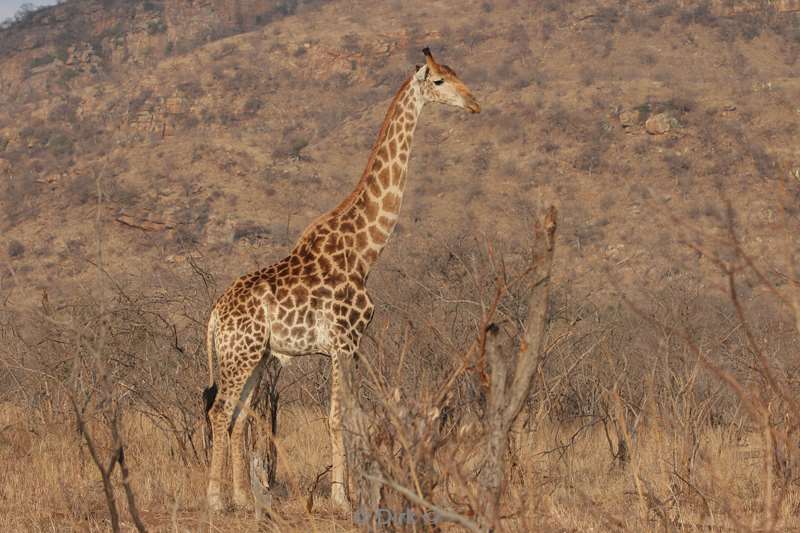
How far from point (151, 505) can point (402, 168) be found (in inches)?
108

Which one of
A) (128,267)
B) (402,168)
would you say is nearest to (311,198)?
(128,267)

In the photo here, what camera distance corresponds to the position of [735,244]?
8.41 feet

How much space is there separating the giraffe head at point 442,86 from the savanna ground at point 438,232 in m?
1.05

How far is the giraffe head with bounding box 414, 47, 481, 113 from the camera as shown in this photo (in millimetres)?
6852

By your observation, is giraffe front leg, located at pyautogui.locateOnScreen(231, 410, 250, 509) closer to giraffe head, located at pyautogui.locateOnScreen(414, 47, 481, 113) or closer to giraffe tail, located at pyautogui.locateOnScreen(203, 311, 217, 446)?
giraffe tail, located at pyautogui.locateOnScreen(203, 311, 217, 446)

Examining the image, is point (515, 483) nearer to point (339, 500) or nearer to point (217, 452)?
point (339, 500)

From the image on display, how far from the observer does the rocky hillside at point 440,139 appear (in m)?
27.7

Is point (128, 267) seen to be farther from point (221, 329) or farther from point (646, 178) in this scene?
point (221, 329)

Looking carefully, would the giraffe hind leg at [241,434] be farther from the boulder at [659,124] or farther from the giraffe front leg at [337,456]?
the boulder at [659,124]

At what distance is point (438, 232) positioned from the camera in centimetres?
2592

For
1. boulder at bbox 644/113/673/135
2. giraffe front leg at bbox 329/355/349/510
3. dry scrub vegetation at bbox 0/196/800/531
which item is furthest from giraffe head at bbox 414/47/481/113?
boulder at bbox 644/113/673/135

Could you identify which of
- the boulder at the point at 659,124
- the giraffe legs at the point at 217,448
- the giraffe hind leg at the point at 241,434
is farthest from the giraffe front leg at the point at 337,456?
the boulder at the point at 659,124

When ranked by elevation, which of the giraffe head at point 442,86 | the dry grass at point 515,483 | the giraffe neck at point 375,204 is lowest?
the dry grass at point 515,483

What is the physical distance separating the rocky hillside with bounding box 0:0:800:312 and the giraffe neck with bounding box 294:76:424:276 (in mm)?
7342
